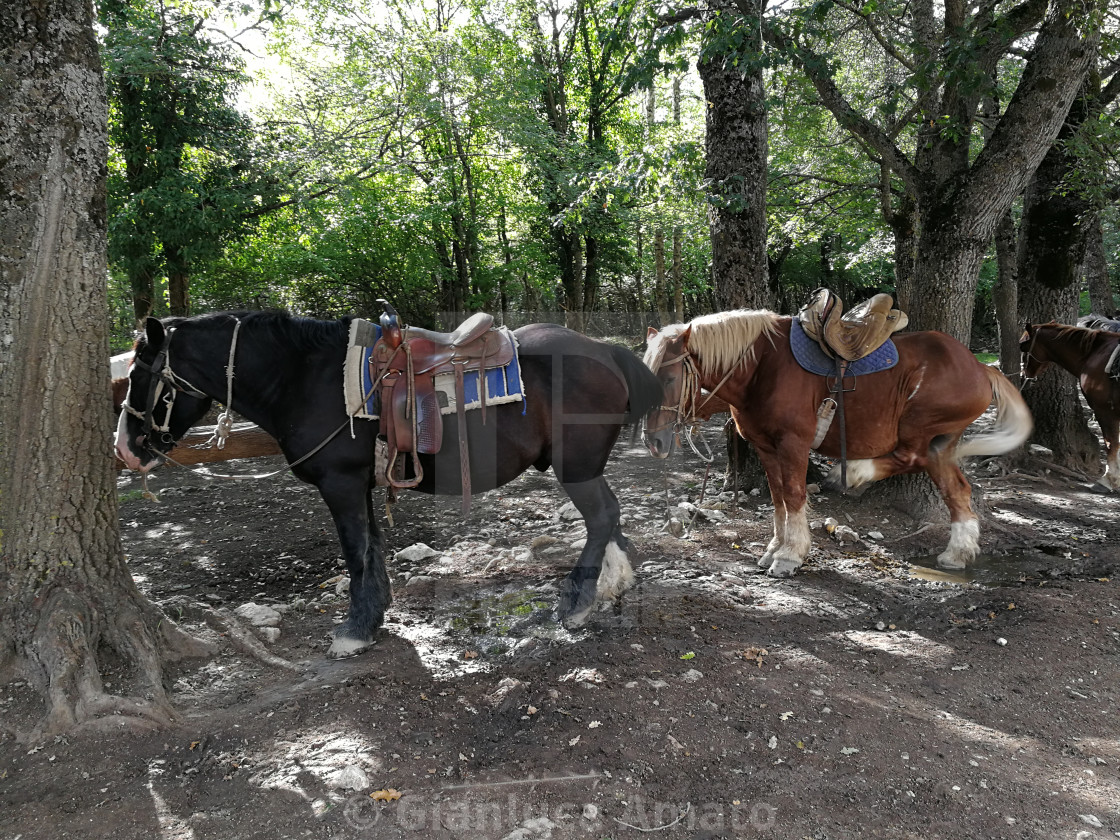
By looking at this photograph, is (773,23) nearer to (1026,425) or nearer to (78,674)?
(1026,425)

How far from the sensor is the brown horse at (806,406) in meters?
4.49

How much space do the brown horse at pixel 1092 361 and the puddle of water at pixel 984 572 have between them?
9.43ft

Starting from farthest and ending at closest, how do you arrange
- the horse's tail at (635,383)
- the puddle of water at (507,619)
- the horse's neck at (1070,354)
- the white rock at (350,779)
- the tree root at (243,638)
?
the horse's neck at (1070,354), the horse's tail at (635,383), the puddle of water at (507,619), the tree root at (243,638), the white rock at (350,779)

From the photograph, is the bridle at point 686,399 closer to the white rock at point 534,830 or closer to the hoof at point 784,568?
the hoof at point 784,568

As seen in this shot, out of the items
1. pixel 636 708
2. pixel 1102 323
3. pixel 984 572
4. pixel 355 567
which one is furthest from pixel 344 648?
pixel 1102 323

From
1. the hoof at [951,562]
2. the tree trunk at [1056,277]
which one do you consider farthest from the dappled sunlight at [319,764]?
the tree trunk at [1056,277]

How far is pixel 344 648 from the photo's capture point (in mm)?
3492

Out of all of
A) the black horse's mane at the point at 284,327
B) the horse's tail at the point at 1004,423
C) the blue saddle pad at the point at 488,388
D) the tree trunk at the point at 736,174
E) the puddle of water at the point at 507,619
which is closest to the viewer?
the black horse's mane at the point at 284,327

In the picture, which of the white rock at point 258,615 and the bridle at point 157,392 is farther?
the white rock at point 258,615

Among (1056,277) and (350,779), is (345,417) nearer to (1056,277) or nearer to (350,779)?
(350,779)

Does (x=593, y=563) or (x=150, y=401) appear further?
(x=593, y=563)

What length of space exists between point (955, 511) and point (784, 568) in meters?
Answer: 1.49

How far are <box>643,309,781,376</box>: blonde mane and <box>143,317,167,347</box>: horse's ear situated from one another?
2.91m

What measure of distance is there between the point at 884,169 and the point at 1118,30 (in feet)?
17.8
